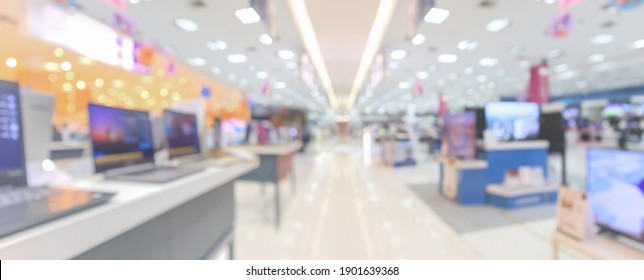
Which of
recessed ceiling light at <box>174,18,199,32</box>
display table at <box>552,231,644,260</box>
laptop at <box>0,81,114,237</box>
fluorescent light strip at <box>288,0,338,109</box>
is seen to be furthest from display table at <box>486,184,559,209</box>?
laptop at <box>0,81,114,237</box>

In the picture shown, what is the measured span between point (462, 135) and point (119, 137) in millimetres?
3798

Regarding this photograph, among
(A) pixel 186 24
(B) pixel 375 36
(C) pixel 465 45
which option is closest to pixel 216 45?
(A) pixel 186 24

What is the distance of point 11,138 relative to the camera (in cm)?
A: 68

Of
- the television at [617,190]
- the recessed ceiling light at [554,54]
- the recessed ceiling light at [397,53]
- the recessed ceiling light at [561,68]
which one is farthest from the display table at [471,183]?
the recessed ceiling light at [397,53]

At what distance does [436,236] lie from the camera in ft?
7.27

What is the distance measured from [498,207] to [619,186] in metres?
2.60

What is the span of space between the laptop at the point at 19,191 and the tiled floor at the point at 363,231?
1.45 m

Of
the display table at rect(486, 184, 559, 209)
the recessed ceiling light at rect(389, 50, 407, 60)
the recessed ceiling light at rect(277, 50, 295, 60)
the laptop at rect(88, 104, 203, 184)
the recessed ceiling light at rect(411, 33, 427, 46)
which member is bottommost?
the display table at rect(486, 184, 559, 209)

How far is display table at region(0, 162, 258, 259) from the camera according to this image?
49cm

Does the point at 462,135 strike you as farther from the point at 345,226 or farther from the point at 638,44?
the point at 638,44

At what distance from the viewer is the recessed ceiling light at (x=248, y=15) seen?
915 millimetres

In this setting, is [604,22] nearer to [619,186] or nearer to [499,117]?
[499,117]

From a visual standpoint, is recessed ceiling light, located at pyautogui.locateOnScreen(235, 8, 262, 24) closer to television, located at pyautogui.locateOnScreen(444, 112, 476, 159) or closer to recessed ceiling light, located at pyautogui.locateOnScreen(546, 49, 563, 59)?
television, located at pyautogui.locateOnScreen(444, 112, 476, 159)

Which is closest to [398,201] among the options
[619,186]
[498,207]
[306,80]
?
[498,207]
